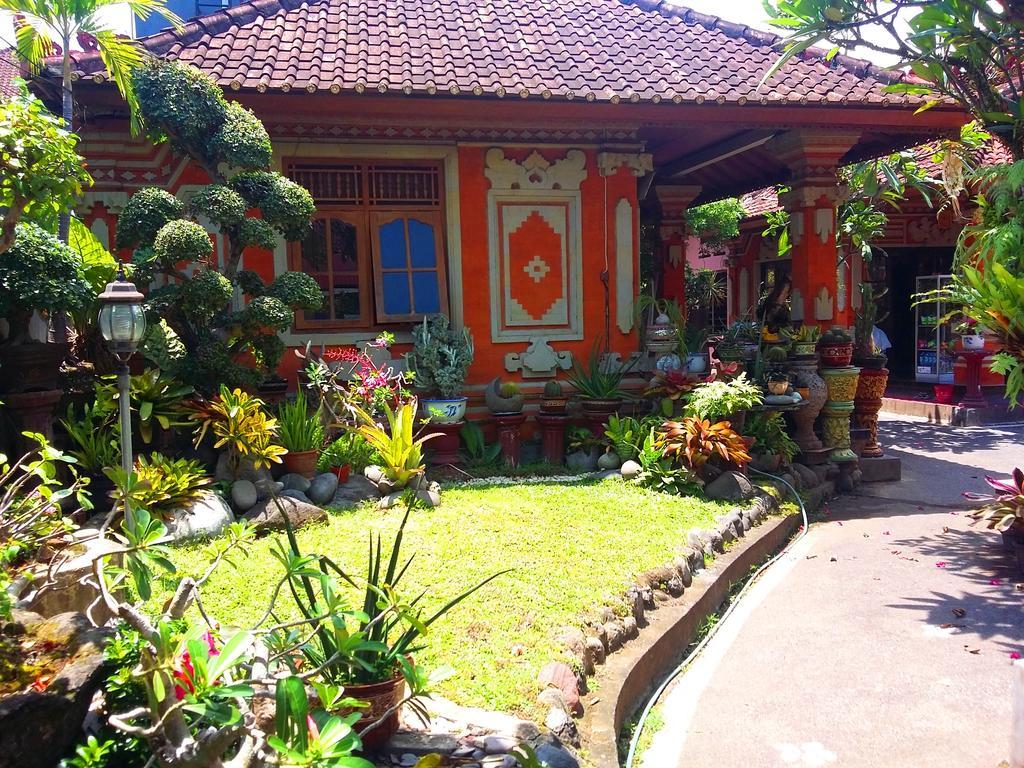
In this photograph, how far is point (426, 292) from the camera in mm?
8664

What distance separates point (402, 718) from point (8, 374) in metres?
3.79

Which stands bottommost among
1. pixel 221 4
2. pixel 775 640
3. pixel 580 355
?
pixel 775 640

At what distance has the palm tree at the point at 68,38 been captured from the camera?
6426mm

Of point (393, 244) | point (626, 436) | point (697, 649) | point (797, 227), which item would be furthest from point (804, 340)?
point (697, 649)

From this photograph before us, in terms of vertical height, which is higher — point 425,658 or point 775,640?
point 425,658

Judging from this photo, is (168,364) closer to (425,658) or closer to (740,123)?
(425,658)

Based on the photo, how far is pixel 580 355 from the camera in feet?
29.3

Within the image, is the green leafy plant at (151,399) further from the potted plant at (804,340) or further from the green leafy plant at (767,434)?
the potted plant at (804,340)

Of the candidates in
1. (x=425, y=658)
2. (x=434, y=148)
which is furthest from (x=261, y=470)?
(x=434, y=148)

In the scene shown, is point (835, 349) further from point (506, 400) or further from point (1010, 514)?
point (506, 400)

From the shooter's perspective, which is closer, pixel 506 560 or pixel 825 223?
pixel 506 560

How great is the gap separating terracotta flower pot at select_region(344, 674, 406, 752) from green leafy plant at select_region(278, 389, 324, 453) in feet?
12.5

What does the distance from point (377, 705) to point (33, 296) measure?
142 inches

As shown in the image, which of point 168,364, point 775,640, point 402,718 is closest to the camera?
point 402,718
